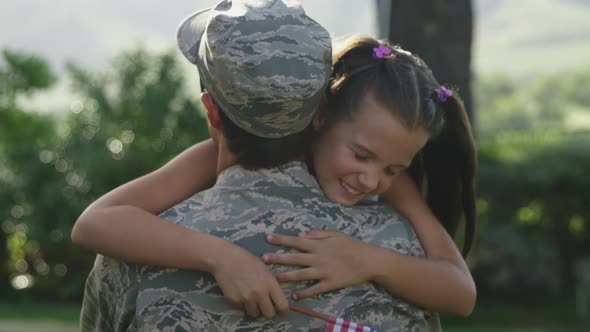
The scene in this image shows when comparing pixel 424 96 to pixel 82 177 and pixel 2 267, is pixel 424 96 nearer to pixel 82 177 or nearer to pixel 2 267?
pixel 82 177

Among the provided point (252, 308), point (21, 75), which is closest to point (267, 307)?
point (252, 308)

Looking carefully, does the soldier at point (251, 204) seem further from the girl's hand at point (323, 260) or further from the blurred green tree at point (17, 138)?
the blurred green tree at point (17, 138)

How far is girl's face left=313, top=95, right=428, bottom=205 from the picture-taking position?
260 centimetres

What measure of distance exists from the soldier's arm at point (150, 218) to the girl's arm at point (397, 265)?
0.64ft

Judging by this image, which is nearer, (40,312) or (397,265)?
(397,265)

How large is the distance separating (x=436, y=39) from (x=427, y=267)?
271 cm

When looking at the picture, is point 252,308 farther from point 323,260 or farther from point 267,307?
point 323,260

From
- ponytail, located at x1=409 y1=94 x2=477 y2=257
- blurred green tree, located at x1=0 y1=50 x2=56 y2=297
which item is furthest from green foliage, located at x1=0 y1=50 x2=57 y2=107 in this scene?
ponytail, located at x1=409 y1=94 x2=477 y2=257

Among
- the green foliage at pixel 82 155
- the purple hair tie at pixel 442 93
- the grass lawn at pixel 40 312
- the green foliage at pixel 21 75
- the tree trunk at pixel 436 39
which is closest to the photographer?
the purple hair tie at pixel 442 93

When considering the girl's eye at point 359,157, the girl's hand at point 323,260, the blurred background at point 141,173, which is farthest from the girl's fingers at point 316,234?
the blurred background at point 141,173

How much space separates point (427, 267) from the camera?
101 inches

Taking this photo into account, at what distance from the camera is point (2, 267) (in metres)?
9.23

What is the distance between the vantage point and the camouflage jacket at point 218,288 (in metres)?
2.41

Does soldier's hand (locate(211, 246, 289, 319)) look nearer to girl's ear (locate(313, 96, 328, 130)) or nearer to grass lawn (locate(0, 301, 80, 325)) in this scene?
girl's ear (locate(313, 96, 328, 130))
